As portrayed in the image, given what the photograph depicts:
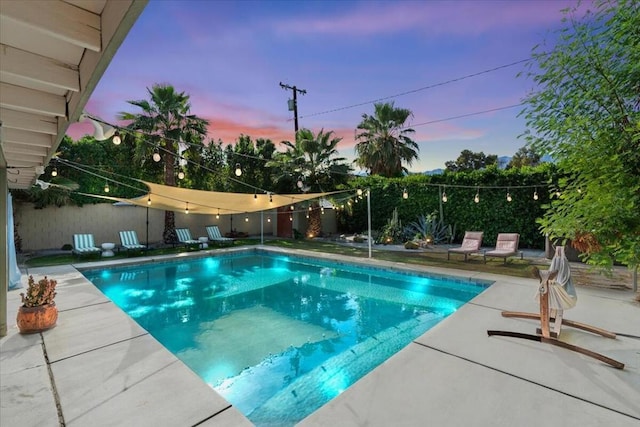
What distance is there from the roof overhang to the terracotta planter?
7.61ft

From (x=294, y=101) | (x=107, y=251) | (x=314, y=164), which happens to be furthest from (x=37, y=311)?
(x=294, y=101)

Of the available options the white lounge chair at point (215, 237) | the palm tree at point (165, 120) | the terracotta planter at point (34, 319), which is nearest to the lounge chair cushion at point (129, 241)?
the white lounge chair at point (215, 237)

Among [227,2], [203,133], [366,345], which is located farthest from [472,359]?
[203,133]

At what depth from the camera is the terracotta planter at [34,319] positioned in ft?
12.0

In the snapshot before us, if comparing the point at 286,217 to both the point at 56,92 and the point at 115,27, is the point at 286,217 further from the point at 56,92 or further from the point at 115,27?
the point at 115,27

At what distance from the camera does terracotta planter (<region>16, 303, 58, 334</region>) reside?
3660 mm

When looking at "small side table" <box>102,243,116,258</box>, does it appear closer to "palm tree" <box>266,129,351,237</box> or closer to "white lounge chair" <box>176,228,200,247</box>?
"white lounge chair" <box>176,228,200,247</box>

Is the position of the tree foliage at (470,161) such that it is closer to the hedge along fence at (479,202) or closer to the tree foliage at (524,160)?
the tree foliage at (524,160)

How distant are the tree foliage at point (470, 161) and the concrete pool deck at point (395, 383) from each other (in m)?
29.1

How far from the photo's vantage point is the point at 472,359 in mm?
2920

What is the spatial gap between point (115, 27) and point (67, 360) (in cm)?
335

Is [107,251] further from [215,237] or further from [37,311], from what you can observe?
[37,311]

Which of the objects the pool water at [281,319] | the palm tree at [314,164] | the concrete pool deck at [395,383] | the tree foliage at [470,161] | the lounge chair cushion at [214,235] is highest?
the tree foliage at [470,161]

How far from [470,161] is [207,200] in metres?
29.2
